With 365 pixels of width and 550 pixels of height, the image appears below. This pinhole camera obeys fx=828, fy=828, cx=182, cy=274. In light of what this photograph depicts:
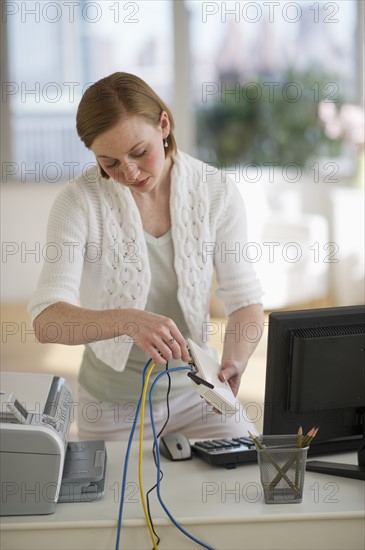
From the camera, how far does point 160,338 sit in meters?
1.61

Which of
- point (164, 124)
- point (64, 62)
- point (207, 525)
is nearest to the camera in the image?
point (207, 525)

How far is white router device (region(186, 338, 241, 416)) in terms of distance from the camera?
157 cm

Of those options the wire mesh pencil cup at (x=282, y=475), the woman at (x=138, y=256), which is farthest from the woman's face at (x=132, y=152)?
the wire mesh pencil cup at (x=282, y=475)

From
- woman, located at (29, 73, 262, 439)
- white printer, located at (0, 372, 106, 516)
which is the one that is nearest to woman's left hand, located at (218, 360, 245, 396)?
woman, located at (29, 73, 262, 439)

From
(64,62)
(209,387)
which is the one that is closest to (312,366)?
(209,387)

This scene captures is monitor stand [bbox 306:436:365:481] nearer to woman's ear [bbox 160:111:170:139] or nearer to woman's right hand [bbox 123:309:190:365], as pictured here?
woman's right hand [bbox 123:309:190:365]

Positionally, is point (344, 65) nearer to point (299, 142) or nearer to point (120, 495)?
point (299, 142)

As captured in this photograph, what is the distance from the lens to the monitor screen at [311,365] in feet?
5.29

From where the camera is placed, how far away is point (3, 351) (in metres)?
4.93

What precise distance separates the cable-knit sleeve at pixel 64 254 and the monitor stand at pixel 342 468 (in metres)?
0.64

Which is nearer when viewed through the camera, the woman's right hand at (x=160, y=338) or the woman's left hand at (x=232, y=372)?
the woman's right hand at (x=160, y=338)

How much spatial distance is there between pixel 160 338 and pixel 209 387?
0.14 meters

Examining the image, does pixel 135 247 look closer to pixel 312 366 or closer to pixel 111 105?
pixel 111 105

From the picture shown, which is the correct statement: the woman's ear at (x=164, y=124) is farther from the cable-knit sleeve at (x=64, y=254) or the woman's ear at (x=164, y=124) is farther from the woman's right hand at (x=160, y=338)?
the woman's right hand at (x=160, y=338)
